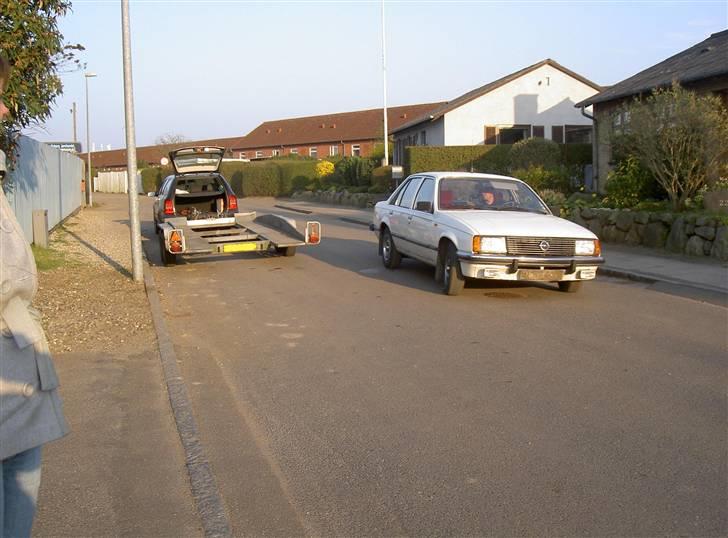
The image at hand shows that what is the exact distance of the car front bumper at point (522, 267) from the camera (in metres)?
10.3

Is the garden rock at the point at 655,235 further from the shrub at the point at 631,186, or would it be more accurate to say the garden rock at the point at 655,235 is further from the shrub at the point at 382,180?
the shrub at the point at 382,180

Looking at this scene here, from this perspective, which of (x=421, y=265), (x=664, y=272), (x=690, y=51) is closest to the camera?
(x=664, y=272)

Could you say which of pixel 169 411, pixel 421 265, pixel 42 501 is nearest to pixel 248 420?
pixel 169 411

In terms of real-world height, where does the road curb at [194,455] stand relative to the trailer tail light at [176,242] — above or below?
below

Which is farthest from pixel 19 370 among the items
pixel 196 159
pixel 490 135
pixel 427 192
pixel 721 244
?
pixel 490 135

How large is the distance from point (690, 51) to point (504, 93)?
12319 mm

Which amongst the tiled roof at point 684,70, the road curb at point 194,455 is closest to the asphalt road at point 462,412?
the road curb at point 194,455

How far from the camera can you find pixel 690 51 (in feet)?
82.2

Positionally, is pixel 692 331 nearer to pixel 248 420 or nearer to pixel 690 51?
pixel 248 420

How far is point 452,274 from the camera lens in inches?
424

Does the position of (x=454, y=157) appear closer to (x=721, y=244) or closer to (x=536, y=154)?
(x=536, y=154)

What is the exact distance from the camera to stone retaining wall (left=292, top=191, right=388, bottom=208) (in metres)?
35.0

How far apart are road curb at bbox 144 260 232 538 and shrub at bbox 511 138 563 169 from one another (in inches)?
884

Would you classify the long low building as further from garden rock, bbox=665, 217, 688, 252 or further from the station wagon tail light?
the station wagon tail light
